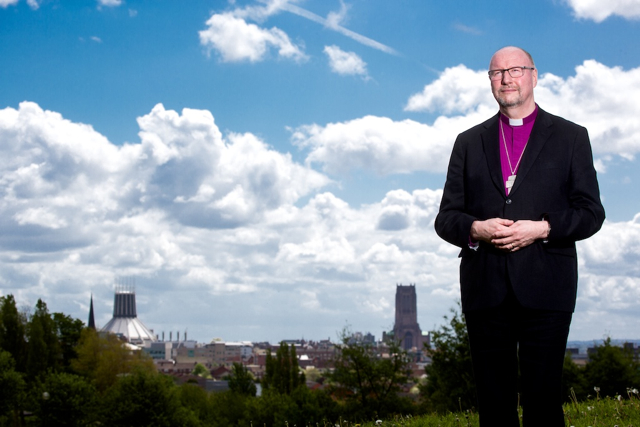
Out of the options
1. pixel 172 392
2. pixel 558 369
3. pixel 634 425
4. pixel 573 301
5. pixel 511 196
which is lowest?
pixel 172 392

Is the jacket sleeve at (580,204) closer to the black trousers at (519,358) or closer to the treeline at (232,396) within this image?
the black trousers at (519,358)

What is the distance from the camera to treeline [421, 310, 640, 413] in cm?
3512

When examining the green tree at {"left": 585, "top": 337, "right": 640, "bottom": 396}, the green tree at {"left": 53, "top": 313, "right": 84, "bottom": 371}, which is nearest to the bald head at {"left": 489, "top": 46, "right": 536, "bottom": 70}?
the green tree at {"left": 585, "top": 337, "right": 640, "bottom": 396}

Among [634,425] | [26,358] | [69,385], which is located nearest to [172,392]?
[69,385]

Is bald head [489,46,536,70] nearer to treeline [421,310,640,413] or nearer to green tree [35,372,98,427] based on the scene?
treeline [421,310,640,413]

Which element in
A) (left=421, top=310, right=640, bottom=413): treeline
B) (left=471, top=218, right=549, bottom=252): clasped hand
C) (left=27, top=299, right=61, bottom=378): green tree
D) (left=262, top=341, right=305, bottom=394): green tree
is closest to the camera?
(left=471, top=218, right=549, bottom=252): clasped hand

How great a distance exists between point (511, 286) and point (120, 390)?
4444cm

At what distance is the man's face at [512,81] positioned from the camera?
3.98 m

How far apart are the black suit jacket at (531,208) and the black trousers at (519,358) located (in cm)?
8

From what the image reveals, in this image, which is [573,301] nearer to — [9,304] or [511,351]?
[511,351]

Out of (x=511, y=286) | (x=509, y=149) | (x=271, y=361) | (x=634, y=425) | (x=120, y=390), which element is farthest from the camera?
(x=271, y=361)

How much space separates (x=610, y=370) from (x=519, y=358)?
38.5 m

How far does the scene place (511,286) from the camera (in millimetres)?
3746

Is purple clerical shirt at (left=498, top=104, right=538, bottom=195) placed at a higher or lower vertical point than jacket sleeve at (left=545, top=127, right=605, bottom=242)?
higher
